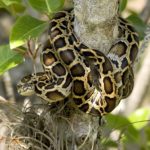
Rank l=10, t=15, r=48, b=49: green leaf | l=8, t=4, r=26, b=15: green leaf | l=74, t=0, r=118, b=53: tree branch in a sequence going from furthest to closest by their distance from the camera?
l=8, t=4, r=26, b=15: green leaf → l=10, t=15, r=48, b=49: green leaf → l=74, t=0, r=118, b=53: tree branch

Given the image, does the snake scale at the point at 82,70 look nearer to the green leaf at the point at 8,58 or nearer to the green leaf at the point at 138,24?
the green leaf at the point at 8,58

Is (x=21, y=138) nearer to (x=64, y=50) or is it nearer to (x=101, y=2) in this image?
(x=64, y=50)

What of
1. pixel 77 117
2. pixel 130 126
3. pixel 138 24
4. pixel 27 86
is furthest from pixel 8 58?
pixel 130 126

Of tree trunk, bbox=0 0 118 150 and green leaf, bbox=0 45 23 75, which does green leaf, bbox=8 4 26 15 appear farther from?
tree trunk, bbox=0 0 118 150

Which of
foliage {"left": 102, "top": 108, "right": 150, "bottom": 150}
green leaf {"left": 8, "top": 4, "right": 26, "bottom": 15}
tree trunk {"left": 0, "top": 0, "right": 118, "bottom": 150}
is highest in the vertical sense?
green leaf {"left": 8, "top": 4, "right": 26, "bottom": 15}

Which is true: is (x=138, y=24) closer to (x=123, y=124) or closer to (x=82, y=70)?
(x=123, y=124)

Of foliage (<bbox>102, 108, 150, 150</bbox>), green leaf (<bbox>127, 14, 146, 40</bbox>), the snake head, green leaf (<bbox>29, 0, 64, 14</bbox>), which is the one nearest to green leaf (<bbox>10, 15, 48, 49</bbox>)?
green leaf (<bbox>29, 0, 64, 14</bbox>)
